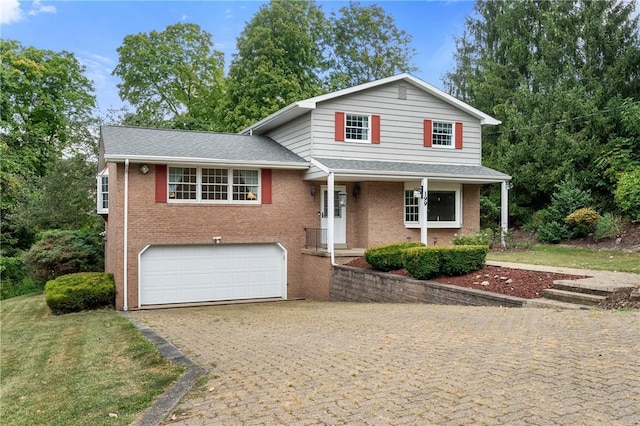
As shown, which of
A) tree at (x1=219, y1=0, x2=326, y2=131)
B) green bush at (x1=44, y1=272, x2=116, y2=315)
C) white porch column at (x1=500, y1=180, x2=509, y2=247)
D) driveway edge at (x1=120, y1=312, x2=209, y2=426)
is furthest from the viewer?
tree at (x1=219, y1=0, x2=326, y2=131)

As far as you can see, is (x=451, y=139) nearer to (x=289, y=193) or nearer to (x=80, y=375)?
(x=289, y=193)

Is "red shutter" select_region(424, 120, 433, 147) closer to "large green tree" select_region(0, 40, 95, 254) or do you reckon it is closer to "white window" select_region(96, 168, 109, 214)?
"white window" select_region(96, 168, 109, 214)

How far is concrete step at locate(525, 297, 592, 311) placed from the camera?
848 centimetres

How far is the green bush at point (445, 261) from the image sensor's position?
11602 millimetres

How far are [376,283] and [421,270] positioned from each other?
5.21 feet

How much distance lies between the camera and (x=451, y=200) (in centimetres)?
1848

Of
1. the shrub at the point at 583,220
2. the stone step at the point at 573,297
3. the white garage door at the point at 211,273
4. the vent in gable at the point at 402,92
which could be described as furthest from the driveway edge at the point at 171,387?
the shrub at the point at 583,220

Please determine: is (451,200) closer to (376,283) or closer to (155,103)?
(376,283)

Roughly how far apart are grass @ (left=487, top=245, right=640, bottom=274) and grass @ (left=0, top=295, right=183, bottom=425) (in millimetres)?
10414

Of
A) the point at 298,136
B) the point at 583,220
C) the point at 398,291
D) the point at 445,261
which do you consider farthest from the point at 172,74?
the point at 445,261

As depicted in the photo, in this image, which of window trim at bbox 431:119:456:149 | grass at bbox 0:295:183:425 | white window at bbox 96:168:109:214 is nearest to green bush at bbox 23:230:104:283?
white window at bbox 96:168:109:214

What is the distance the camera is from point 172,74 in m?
33.7

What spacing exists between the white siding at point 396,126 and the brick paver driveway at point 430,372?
9854 millimetres

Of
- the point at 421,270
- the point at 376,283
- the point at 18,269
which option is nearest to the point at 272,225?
the point at 376,283
